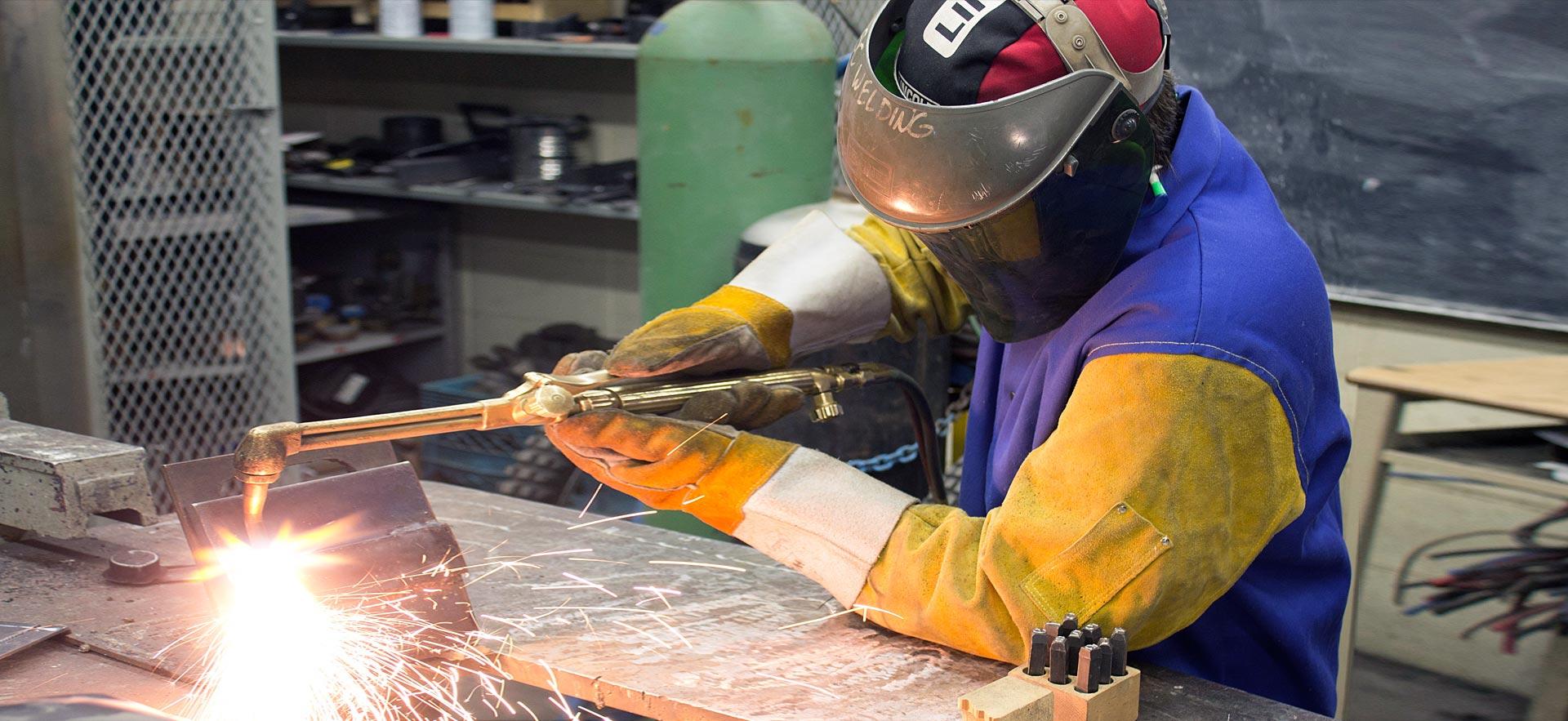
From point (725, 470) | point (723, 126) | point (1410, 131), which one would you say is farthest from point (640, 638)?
point (1410, 131)

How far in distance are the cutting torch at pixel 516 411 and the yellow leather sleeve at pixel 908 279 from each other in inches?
7.3

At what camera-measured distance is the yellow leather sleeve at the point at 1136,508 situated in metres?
1.42

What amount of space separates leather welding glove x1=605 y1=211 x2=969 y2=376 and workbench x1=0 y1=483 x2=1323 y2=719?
31 centimetres

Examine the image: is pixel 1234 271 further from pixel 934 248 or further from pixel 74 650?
pixel 74 650

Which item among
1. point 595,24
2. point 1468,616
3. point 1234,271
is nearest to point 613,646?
point 1234,271

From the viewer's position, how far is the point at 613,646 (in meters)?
1.67

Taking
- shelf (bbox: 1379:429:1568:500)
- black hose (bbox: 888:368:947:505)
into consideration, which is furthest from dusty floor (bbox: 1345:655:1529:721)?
black hose (bbox: 888:368:947:505)

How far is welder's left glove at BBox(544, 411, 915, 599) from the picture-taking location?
5.26ft

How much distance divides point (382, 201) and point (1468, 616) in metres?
4.25

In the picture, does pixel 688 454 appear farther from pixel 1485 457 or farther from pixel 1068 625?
pixel 1485 457

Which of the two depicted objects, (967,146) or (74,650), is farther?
(74,650)

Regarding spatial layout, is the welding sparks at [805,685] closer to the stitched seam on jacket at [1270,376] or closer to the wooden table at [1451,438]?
the stitched seam on jacket at [1270,376]

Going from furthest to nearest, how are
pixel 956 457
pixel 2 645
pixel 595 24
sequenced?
pixel 595 24
pixel 956 457
pixel 2 645

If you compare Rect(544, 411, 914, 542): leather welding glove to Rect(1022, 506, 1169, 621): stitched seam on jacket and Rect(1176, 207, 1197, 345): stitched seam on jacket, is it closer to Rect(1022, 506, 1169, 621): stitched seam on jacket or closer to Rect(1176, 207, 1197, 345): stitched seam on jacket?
Rect(1022, 506, 1169, 621): stitched seam on jacket
